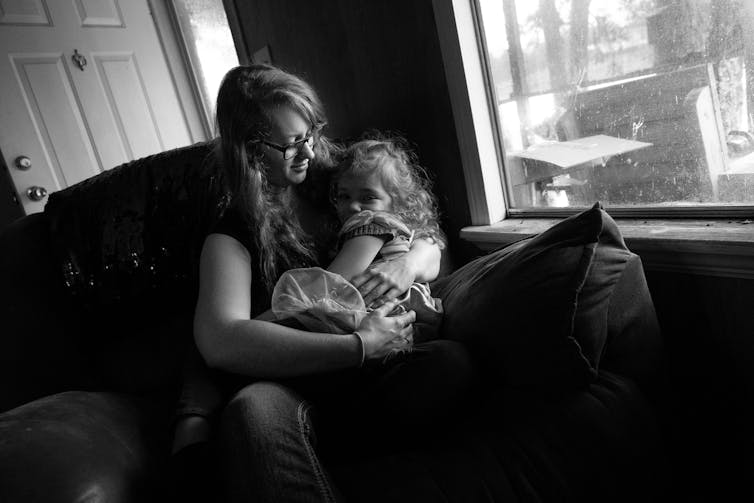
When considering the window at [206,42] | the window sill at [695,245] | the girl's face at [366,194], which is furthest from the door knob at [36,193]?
the window sill at [695,245]

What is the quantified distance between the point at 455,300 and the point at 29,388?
1.03 metres

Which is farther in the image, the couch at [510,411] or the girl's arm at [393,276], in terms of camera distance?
the girl's arm at [393,276]

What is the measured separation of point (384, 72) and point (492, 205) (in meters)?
0.54

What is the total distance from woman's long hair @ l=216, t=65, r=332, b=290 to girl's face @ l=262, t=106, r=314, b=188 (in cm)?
1

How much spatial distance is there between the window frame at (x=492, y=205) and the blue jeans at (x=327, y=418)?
0.48 metres

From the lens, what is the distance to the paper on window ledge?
1138 mm

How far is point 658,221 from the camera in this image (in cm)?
107

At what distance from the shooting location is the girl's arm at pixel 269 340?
2.97ft

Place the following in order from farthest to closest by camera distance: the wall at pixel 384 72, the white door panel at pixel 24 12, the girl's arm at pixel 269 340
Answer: the white door panel at pixel 24 12
the wall at pixel 384 72
the girl's arm at pixel 269 340

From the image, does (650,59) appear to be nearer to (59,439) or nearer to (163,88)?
(59,439)

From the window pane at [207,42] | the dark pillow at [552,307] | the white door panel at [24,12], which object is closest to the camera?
the dark pillow at [552,307]

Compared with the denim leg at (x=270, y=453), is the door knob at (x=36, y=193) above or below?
above

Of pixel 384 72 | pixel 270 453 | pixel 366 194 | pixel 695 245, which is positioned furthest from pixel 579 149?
pixel 270 453

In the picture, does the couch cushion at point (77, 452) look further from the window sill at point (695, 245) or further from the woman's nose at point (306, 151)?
the window sill at point (695, 245)
